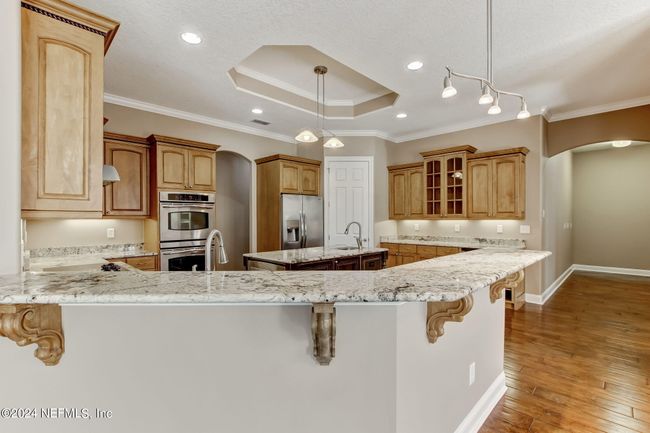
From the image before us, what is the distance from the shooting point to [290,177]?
5156 millimetres

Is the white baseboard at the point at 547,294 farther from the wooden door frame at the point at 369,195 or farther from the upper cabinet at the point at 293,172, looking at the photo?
the upper cabinet at the point at 293,172

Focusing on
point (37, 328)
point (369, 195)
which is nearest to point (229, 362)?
point (37, 328)

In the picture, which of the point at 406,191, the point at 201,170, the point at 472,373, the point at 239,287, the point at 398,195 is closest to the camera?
the point at 239,287

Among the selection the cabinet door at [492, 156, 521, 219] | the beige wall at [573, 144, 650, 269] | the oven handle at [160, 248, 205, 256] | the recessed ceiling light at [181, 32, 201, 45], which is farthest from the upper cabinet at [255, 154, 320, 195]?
the beige wall at [573, 144, 650, 269]

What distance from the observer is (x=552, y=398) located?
228cm

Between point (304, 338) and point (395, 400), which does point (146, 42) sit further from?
point (395, 400)

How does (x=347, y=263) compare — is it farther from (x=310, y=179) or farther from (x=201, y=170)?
(x=201, y=170)

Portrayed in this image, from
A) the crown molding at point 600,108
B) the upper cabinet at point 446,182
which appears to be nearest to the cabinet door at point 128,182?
the upper cabinet at point 446,182

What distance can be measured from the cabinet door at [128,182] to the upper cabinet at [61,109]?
2518mm

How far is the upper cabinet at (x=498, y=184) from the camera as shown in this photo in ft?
15.0

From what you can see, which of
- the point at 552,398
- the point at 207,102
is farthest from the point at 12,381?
the point at 207,102

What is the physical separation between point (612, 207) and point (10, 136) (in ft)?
31.0

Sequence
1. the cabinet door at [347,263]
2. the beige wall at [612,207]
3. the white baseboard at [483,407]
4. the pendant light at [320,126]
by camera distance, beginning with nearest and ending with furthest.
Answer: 1. the white baseboard at [483,407]
2. the pendant light at [320,126]
3. the cabinet door at [347,263]
4. the beige wall at [612,207]

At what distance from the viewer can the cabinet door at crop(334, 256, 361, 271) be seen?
12.0ft
